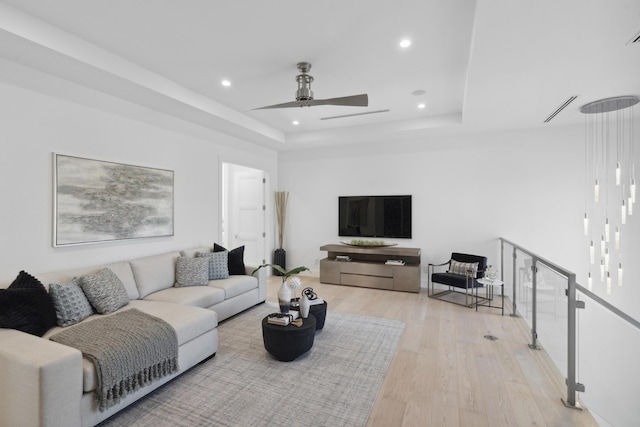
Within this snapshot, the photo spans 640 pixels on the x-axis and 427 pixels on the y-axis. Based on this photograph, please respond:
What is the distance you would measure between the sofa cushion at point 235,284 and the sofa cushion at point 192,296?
11 cm

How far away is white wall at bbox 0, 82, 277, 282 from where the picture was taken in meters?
2.80

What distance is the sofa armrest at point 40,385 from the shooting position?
1729mm

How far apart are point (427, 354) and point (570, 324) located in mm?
1219

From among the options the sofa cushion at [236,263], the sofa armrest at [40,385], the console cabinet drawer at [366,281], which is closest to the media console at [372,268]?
the console cabinet drawer at [366,281]

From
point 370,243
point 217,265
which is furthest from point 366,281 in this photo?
point 217,265

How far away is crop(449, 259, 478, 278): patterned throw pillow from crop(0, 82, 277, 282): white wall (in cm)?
398

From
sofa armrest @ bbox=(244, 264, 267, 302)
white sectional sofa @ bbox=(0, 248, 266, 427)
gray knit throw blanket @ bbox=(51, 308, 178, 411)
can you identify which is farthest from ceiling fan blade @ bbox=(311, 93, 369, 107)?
sofa armrest @ bbox=(244, 264, 267, 302)

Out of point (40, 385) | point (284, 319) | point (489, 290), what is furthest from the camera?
point (489, 290)

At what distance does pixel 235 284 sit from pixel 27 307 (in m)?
2.06

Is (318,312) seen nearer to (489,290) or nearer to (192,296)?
(192,296)

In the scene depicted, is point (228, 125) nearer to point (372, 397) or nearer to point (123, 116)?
point (123, 116)

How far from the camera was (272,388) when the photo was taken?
2.48 m

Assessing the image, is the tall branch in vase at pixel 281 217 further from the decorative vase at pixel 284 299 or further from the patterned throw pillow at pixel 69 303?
the patterned throw pillow at pixel 69 303

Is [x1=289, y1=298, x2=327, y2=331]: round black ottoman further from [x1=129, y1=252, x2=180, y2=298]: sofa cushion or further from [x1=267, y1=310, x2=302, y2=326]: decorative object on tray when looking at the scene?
[x1=129, y1=252, x2=180, y2=298]: sofa cushion
